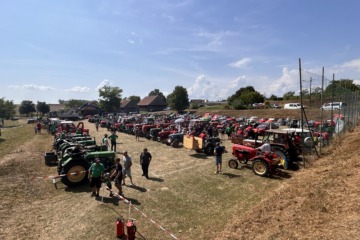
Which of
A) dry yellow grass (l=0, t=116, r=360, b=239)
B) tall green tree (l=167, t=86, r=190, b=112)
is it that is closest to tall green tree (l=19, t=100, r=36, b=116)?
tall green tree (l=167, t=86, r=190, b=112)

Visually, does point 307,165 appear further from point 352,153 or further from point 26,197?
point 26,197

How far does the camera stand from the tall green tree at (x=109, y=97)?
75750 millimetres

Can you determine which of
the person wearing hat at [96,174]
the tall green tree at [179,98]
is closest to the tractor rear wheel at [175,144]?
the person wearing hat at [96,174]

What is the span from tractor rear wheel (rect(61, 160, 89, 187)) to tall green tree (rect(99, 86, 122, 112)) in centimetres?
6822

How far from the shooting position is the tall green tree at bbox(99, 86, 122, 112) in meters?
75.8

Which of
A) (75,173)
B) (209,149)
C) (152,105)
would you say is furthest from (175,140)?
(152,105)

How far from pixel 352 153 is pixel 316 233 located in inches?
278

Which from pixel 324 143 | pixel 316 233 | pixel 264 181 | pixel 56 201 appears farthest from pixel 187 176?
pixel 324 143

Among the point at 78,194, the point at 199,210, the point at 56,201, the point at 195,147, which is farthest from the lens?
the point at 195,147

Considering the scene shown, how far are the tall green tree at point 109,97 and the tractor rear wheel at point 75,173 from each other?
68224 mm

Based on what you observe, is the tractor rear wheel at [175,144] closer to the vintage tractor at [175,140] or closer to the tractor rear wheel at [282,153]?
the vintage tractor at [175,140]

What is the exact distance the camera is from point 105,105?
76500 mm

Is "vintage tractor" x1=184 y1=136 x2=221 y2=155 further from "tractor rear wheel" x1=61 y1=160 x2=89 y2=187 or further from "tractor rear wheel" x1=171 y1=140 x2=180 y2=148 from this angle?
"tractor rear wheel" x1=61 y1=160 x2=89 y2=187

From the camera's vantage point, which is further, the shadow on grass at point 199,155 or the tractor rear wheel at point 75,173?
the shadow on grass at point 199,155
